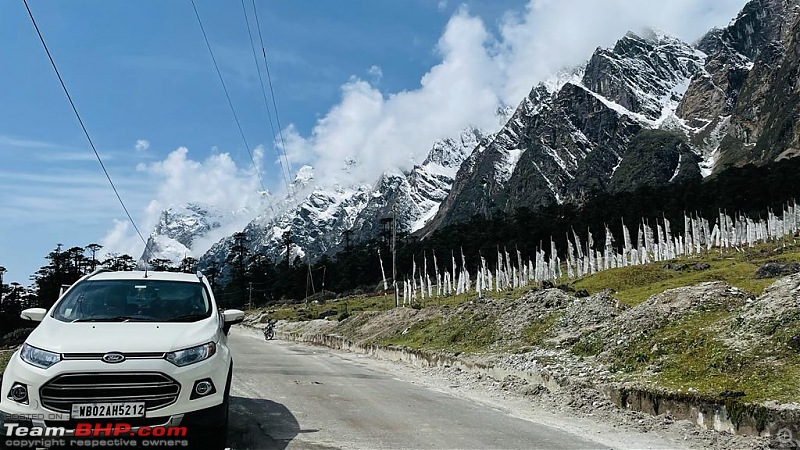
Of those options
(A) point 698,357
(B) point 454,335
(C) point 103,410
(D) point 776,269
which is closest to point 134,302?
(C) point 103,410

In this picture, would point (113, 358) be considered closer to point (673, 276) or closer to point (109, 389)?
point (109, 389)

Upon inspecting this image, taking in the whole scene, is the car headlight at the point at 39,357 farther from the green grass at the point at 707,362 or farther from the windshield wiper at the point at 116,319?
the green grass at the point at 707,362

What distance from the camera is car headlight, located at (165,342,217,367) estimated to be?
6684 millimetres

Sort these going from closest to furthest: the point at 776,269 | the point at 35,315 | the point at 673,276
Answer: the point at 35,315 < the point at 776,269 < the point at 673,276

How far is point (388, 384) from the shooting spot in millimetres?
16234

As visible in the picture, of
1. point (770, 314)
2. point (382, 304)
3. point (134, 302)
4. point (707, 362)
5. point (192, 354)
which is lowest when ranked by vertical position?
point (707, 362)

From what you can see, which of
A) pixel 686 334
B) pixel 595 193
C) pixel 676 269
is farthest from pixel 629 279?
pixel 595 193

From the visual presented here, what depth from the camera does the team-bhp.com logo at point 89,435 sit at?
6152 mm

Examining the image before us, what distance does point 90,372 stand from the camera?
6.31 metres

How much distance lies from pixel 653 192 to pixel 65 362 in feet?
440

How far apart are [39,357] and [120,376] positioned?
2.98 ft

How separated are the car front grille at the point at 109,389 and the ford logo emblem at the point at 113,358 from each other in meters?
0.13

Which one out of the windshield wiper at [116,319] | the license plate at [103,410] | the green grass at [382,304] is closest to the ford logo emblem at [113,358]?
the license plate at [103,410]

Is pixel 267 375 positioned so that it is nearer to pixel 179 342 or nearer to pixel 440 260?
pixel 179 342
